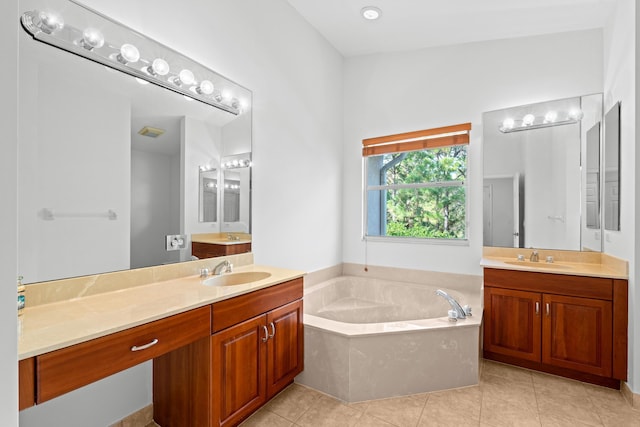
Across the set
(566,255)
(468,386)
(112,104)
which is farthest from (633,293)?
(112,104)

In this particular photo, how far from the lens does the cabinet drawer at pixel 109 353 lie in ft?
3.40

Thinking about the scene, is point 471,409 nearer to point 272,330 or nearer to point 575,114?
point 272,330

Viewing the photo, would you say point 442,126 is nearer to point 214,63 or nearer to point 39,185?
point 214,63

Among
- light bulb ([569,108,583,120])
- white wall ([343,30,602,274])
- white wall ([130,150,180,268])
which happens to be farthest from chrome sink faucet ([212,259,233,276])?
light bulb ([569,108,583,120])

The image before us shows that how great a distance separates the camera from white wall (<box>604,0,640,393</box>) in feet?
6.77

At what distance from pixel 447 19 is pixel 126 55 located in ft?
8.62

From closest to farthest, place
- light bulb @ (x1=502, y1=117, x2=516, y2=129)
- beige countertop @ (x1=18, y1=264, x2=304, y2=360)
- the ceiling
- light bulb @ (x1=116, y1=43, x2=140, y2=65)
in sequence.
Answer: beige countertop @ (x1=18, y1=264, x2=304, y2=360), light bulb @ (x1=116, y1=43, x2=140, y2=65), the ceiling, light bulb @ (x1=502, y1=117, x2=516, y2=129)

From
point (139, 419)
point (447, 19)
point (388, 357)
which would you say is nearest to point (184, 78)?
point (139, 419)

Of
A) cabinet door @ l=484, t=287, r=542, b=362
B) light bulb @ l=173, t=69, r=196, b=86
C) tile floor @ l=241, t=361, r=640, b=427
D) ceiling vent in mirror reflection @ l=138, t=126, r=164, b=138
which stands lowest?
tile floor @ l=241, t=361, r=640, b=427

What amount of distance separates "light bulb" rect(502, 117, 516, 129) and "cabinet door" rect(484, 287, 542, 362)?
1526 millimetres

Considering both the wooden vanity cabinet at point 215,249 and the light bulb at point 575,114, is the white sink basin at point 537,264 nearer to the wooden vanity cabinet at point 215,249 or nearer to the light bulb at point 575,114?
the light bulb at point 575,114

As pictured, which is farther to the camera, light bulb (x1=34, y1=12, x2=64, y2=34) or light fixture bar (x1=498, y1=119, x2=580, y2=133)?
light fixture bar (x1=498, y1=119, x2=580, y2=133)

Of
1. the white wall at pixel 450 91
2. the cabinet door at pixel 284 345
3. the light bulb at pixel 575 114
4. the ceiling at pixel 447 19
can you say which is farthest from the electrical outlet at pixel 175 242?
the light bulb at pixel 575 114

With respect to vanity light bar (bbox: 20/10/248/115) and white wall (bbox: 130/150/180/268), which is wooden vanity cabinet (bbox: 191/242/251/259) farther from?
vanity light bar (bbox: 20/10/248/115)
